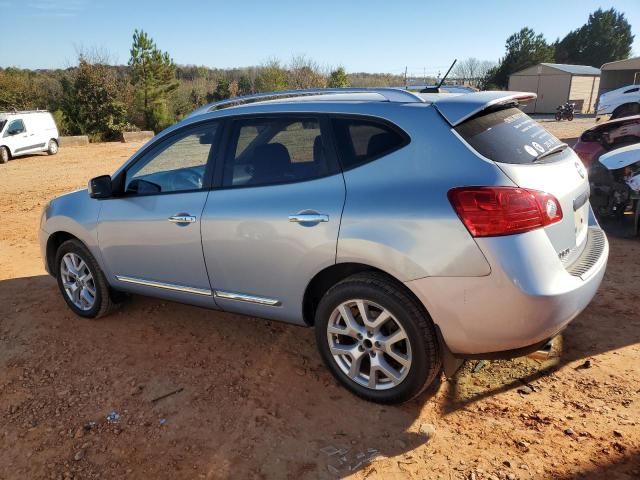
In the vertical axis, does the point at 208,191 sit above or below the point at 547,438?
above

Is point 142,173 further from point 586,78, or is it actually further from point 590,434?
point 586,78

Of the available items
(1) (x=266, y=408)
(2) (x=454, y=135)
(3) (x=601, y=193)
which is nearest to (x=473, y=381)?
(1) (x=266, y=408)

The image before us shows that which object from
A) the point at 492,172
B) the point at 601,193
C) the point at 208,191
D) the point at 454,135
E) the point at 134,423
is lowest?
the point at 134,423

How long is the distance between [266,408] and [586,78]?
40.3 m

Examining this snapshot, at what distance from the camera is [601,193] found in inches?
258

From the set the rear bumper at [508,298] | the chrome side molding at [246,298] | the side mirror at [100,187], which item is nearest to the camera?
the rear bumper at [508,298]

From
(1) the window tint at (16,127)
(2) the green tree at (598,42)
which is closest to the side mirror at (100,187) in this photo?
(1) the window tint at (16,127)

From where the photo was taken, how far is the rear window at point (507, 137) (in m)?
2.52

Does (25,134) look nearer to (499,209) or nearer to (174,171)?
(174,171)

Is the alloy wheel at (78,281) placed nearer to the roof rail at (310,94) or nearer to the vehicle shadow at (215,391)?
the vehicle shadow at (215,391)

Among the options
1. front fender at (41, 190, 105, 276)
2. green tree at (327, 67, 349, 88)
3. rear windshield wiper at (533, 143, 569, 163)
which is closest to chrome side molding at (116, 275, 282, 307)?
front fender at (41, 190, 105, 276)

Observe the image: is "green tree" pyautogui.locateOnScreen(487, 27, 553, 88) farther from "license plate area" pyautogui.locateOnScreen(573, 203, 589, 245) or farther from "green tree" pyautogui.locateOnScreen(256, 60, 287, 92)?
"license plate area" pyautogui.locateOnScreen(573, 203, 589, 245)

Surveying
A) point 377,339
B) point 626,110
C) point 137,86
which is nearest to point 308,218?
point 377,339

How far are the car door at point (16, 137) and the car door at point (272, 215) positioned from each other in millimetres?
16444
